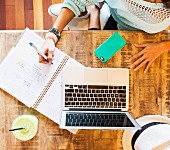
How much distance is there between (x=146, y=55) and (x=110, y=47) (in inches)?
4.9

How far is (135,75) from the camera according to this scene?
1148 mm

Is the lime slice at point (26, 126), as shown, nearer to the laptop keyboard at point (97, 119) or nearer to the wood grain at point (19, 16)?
the laptop keyboard at point (97, 119)

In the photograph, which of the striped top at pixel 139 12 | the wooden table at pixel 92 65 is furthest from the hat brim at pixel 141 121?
the striped top at pixel 139 12

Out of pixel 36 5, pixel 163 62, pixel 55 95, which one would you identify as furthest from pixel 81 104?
pixel 36 5

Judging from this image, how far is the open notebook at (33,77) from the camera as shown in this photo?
112 cm

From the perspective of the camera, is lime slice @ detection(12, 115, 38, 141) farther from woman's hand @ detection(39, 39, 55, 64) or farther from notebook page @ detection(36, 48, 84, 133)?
woman's hand @ detection(39, 39, 55, 64)

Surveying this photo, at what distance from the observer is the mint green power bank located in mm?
1131

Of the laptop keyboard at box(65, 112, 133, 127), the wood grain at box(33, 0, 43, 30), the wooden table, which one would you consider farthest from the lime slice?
the wood grain at box(33, 0, 43, 30)

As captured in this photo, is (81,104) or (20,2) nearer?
(81,104)

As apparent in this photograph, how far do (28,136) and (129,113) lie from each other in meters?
0.35

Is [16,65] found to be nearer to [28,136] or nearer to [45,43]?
[45,43]

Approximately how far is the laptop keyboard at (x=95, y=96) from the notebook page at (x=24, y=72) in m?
0.11

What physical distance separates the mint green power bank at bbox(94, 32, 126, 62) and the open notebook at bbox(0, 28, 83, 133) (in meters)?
0.09

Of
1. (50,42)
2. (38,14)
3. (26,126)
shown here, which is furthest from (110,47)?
(38,14)
